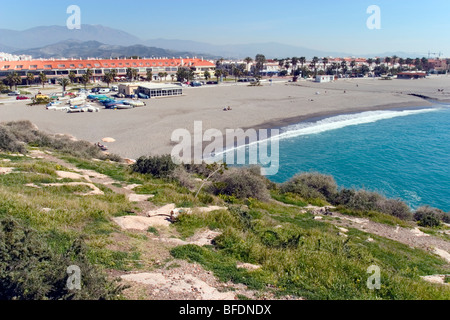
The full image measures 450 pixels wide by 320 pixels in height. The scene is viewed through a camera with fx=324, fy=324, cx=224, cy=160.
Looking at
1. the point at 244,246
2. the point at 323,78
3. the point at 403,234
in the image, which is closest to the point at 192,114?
the point at 403,234

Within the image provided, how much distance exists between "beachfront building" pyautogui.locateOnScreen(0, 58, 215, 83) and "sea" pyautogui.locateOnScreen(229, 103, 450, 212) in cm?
6397

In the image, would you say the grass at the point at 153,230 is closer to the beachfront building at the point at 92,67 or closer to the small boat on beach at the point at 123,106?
the small boat on beach at the point at 123,106

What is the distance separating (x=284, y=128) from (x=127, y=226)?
35134 mm

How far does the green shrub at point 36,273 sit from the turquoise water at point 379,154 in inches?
795

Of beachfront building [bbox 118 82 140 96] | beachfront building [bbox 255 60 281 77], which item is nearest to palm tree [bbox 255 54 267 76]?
beachfront building [bbox 255 60 281 77]

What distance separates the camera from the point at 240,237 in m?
9.87

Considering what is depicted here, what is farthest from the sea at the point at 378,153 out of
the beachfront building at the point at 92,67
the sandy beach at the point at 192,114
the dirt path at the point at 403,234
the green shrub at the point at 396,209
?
the beachfront building at the point at 92,67

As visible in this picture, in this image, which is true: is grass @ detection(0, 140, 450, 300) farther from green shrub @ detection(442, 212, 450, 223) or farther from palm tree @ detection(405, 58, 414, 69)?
palm tree @ detection(405, 58, 414, 69)

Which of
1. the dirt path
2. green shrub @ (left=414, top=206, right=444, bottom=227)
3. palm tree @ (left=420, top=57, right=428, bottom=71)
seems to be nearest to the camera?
the dirt path

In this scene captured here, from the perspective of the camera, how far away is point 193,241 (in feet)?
32.0

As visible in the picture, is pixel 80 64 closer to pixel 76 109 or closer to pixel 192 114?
pixel 76 109

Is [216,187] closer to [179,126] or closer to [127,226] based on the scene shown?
[127,226]

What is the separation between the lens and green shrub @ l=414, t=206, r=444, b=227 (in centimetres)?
1658
